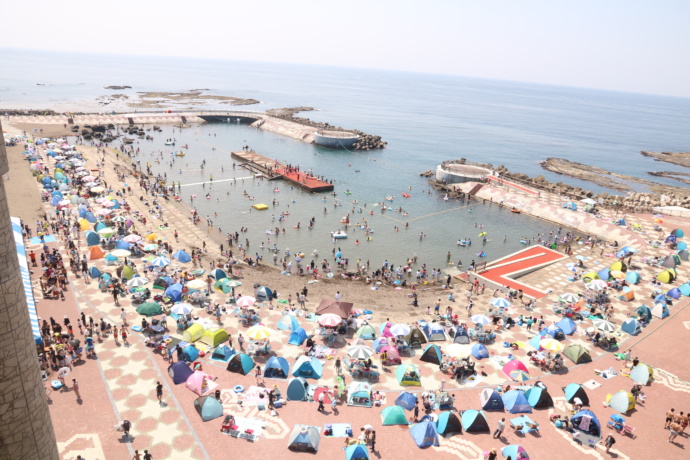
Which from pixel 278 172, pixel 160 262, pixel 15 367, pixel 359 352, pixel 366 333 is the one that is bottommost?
pixel 366 333

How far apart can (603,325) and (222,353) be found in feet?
82.2

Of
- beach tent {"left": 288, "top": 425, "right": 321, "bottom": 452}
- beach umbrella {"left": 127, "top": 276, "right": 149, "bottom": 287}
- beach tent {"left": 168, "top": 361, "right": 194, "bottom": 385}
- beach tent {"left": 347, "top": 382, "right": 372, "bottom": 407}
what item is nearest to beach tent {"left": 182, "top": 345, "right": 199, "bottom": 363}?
beach tent {"left": 168, "top": 361, "right": 194, "bottom": 385}

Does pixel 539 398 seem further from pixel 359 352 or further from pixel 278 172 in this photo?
pixel 278 172

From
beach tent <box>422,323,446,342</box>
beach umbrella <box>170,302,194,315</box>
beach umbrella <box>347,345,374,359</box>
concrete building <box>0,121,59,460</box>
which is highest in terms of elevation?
concrete building <box>0,121,59,460</box>

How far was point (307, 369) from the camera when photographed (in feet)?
76.6

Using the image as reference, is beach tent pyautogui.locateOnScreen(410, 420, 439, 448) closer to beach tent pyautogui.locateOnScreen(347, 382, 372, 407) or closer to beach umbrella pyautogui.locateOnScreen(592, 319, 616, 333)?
beach tent pyautogui.locateOnScreen(347, 382, 372, 407)

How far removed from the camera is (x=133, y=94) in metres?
184

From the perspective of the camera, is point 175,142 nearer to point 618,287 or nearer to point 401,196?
point 401,196

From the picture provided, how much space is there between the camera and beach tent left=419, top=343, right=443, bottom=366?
25578 mm

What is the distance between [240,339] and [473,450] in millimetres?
14228

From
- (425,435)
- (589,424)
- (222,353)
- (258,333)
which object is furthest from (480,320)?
(222,353)

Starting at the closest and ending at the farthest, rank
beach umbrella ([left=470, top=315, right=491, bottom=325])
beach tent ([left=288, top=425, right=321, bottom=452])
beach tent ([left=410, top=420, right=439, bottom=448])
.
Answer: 1. beach tent ([left=288, top=425, right=321, bottom=452])
2. beach tent ([left=410, top=420, right=439, bottom=448])
3. beach umbrella ([left=470, top=315, right=491, bottom=325])

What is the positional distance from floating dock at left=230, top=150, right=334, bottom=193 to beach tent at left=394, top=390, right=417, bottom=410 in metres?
47.1

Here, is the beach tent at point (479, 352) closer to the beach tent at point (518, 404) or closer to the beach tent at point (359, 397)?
the beach tent at point (518, 404)
